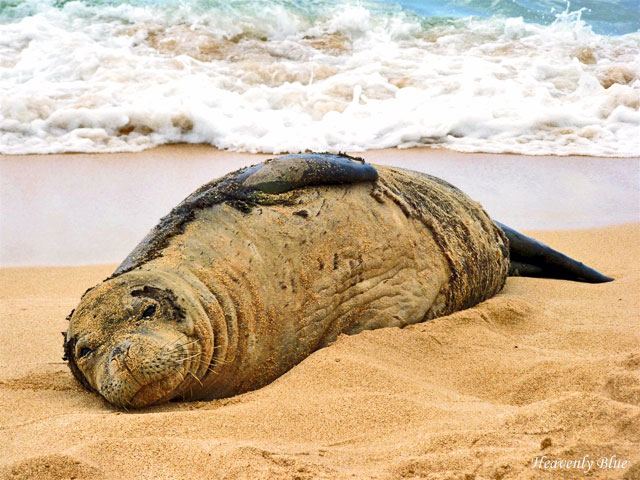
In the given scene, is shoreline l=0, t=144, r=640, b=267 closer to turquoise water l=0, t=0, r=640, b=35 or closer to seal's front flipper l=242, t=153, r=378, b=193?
seal's front flipper l=242, t=153, r=378, b=193

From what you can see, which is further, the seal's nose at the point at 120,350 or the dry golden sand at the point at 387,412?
the seal's nose at the point at 120,350

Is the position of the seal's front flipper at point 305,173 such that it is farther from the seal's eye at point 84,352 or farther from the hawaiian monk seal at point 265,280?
the seal's eye at point 84,352

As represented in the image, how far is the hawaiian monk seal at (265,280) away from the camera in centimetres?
328

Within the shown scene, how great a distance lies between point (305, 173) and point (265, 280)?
728 millimetres

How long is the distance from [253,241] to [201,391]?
31.3 inches

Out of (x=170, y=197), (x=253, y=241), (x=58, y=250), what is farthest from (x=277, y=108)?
(x=253, y=241)

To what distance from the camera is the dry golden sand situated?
8.32ft

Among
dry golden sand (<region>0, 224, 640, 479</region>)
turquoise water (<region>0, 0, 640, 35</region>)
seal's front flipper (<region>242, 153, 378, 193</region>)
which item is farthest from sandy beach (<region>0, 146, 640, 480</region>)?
turquoise water (<region>0, 0, 640, 35</region>)

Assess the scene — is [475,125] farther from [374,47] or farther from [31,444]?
[31,444]

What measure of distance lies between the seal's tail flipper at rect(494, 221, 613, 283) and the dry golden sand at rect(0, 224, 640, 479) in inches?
42.6

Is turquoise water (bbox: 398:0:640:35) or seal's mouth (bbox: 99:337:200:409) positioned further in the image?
turquoise water (bbox: 398:0:640:35)

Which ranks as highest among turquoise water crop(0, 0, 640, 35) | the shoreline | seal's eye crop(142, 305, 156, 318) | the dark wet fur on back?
turquoise water crop(0, 0, 640, 35)

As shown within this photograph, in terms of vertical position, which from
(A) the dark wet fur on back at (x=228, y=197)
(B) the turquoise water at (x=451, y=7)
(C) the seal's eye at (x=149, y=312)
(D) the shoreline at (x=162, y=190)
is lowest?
(D) the shoreline at (x=162, y=190)

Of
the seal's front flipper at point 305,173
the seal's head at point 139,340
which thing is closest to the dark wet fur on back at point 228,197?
the seal's front flipper at point 305,173
